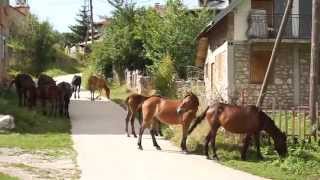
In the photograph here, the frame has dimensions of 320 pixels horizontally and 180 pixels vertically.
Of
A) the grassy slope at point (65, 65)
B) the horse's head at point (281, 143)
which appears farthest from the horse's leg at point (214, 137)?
the grassy slope at point (65, 65)

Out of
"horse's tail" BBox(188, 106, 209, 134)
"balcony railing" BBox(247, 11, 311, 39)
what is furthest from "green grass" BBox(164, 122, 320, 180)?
"balcony railing" BBox(247, 11, 311, 39)

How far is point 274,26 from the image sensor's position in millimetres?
28984

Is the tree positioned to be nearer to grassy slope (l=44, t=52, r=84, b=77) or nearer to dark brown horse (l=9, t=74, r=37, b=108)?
grassy slope (l=44, t=52, r=84, b=77)

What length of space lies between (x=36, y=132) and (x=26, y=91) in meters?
6.50

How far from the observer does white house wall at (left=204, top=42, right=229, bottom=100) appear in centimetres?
2909

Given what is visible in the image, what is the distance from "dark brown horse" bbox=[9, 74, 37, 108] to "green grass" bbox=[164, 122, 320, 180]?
8899mm

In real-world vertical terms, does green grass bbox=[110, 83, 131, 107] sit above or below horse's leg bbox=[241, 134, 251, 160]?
above

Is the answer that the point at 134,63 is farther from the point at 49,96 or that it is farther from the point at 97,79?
the point at 49,96

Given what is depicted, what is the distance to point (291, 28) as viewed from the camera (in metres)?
29.3

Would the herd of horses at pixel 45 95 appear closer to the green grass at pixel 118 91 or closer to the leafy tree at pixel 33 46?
the green grass at pixel 118 91

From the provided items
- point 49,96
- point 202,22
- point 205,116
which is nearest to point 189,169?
point 205,116

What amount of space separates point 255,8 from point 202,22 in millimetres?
13012

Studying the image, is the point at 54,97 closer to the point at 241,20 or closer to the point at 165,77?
the point at 241,20

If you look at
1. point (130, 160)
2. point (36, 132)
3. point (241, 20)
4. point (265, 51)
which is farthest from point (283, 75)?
point (130, 160)
